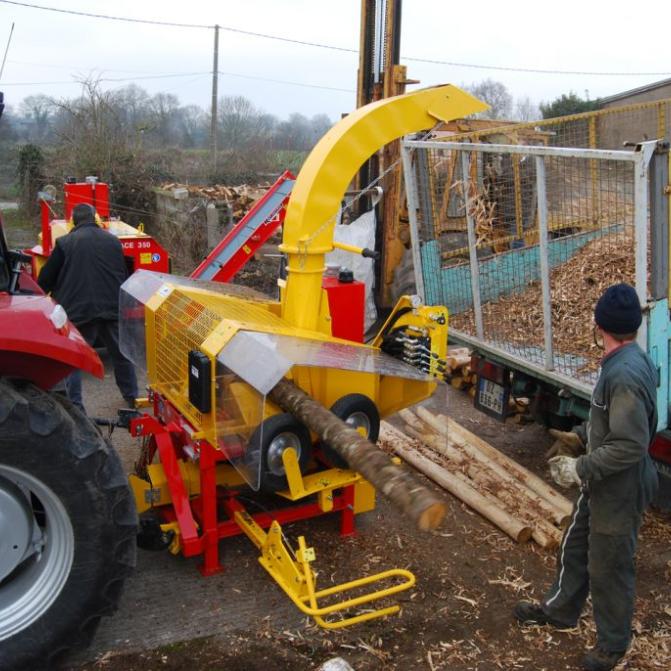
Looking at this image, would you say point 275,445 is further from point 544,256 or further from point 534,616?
point 544,256

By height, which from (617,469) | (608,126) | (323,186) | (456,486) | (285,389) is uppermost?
(608,126)

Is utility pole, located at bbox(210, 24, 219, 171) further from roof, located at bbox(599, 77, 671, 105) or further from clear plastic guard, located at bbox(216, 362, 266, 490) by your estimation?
clear plastic guard, located at bbox(216, 362, 266, 490)

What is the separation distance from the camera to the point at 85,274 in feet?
19.5

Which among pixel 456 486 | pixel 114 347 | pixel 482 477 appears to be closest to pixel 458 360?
pixel 482 477

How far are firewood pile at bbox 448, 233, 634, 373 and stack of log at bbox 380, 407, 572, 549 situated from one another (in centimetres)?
93

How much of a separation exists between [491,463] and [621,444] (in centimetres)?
229

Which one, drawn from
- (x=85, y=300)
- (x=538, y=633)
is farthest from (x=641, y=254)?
(x=85, y=300)

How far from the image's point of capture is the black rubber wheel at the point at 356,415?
393 cm

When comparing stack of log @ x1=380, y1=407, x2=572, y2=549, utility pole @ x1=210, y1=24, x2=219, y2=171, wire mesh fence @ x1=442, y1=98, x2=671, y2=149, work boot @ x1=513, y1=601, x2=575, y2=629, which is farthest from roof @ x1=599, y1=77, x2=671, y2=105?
utility pole @ x1=210, y1=24, x2=219, y2=171

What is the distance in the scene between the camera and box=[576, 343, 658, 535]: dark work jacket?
10.5 ft

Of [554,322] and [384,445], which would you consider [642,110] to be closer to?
[554,322]

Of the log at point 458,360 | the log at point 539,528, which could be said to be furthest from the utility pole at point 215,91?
the log at point 539,528

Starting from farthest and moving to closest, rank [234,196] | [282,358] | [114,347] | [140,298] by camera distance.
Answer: [234,196] < [114,347] < [140,298] < [282,358]

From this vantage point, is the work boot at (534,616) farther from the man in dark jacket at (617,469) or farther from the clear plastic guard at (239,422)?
the clear plastic guard at (239,422)
